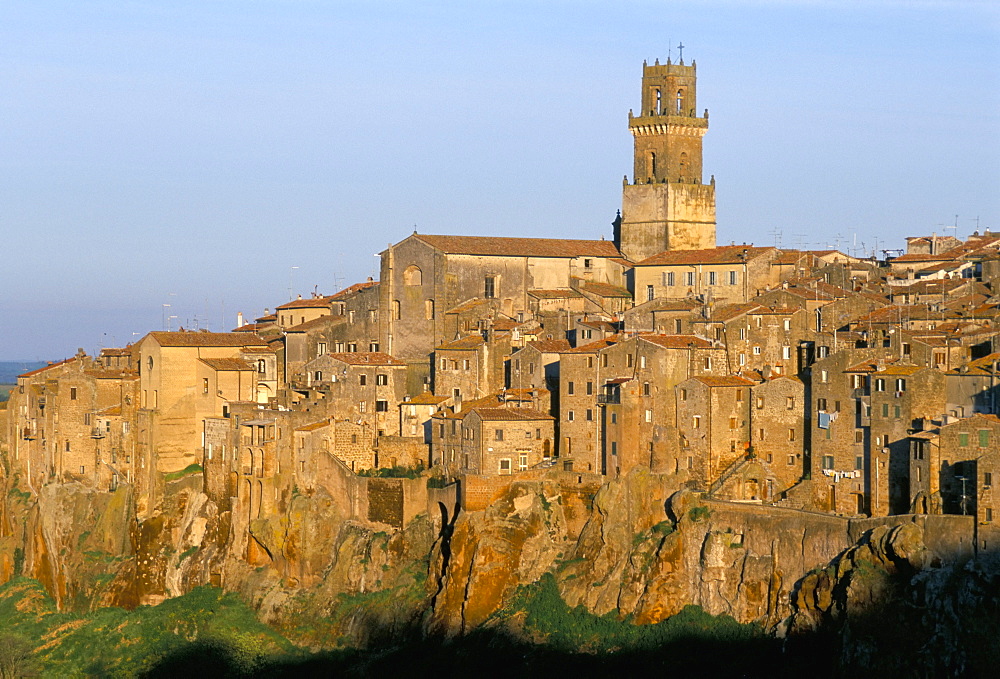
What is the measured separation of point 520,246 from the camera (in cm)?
9238

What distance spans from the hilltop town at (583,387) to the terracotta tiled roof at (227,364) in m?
0.20

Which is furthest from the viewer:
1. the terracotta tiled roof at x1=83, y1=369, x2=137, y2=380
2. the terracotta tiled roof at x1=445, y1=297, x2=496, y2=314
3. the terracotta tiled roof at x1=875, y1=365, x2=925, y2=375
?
the terracotta tiled roof at x1=83, y1=369, x2=137, y2=380

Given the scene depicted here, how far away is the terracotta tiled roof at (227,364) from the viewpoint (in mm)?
85094

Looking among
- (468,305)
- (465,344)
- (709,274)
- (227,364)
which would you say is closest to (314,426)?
(227,364)

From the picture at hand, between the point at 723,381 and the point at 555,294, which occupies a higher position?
the point at 555,294

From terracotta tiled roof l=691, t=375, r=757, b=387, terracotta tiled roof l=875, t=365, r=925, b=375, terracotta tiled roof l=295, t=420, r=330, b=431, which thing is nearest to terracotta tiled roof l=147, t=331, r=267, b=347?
terracotta tiled roof l=295, t=420, r=330, b=431

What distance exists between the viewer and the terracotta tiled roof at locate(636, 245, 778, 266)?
87.1 metres

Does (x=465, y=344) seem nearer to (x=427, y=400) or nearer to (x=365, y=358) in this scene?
(x=427, y=400)

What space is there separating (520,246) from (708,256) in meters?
9.84

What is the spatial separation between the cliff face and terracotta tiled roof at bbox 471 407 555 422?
2.79 meters

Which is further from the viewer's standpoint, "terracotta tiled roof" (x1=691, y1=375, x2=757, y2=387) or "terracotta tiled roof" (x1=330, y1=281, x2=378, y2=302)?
"terracotta tiled roof" (x1=330, y1=281, x2=378, y2=302)

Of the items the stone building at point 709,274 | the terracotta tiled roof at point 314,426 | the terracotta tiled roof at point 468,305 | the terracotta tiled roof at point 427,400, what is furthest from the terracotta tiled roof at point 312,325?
the stone building at point 709,274

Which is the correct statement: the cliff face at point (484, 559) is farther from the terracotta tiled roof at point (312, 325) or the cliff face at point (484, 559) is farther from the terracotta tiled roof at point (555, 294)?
the terracotta tiled roof at point (555, 294)

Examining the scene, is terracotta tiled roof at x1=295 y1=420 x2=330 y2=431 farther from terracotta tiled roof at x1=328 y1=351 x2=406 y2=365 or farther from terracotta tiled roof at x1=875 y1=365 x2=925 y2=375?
terracotta tiled roof at x1=875 y1=365 x2=925 y2=375
